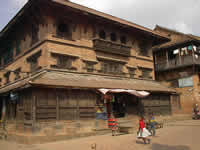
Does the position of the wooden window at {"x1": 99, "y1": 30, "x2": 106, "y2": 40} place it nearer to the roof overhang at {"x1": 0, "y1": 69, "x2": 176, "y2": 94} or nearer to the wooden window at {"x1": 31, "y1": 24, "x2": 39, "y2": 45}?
the roof overhang at {"x1": 0, "y1": 69, "x2": 176, "y2": 94}

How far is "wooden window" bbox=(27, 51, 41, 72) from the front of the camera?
16.1 metres

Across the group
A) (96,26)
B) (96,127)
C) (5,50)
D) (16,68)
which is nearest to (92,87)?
(96,127)

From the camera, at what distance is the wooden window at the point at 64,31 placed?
16.4 metres

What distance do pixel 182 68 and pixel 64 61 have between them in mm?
17405

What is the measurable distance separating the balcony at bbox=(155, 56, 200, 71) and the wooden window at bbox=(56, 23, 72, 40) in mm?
16190

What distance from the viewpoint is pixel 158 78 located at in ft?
98.9

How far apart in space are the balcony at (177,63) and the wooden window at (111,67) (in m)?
10.7

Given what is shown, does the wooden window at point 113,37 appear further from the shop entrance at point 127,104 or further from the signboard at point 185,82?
the signboard at point 185,82

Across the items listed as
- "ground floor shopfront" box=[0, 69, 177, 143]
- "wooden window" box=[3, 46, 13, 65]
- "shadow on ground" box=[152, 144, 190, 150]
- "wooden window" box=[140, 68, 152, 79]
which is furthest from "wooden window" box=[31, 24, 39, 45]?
"shadow on ground" box=[152, 144, 190, 150]

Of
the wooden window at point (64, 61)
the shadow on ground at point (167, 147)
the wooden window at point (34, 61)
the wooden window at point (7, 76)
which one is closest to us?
the shadow on ground at point (167, 147)

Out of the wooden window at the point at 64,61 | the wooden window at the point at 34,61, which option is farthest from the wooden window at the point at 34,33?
the wooden window at the point at 64,61

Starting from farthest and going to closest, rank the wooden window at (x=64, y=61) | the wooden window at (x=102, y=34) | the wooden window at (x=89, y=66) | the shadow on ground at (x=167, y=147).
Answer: the wooden window at (x=102, y=34) → the wooden window at (x=89, y=66) → the wooden window at (x=64, y=61) → the shadow on ground at (x=167, y=147)

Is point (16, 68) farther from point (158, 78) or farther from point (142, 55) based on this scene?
point (158, 78)

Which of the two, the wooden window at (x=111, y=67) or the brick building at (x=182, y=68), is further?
the brick building at (x=182, y=68)
